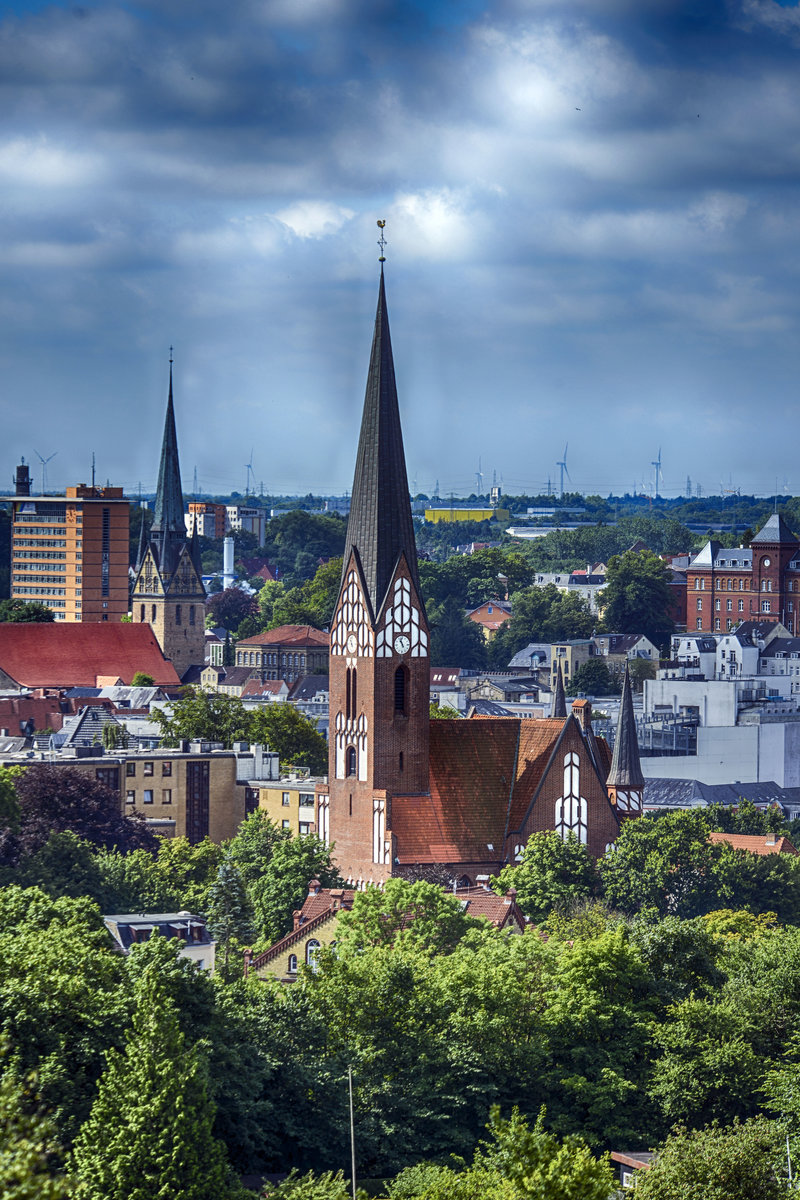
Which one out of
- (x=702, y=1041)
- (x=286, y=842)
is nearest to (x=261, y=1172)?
(x=702, y=1041)

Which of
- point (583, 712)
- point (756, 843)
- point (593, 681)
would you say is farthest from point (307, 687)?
point (583, 712)

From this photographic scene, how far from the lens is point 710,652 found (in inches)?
7608

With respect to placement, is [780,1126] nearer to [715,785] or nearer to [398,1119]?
[398,1119]

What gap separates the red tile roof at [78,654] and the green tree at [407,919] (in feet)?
307

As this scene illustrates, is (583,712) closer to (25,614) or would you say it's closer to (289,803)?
(289,803)

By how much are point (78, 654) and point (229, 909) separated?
286 ft

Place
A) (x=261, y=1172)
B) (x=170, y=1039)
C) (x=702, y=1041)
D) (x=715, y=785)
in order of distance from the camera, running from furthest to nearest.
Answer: (x=715, y=785), (x=702, y=1041), (x=261, y=1172), (x=170, y=1039)

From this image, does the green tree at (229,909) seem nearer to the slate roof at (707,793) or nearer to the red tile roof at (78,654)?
the slate roof at (707,793)

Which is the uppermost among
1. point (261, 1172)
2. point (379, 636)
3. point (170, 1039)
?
point (379, 636)

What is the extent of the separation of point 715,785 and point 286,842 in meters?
58.9

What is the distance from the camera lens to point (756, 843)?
95000 millimetres

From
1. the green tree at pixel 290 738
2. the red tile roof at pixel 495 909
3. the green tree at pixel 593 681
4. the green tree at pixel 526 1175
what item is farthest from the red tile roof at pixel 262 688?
the green tree at pixel 526 1175

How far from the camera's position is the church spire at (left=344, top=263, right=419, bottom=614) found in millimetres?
80125

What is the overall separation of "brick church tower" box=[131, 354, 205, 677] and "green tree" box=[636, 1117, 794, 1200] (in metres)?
141
